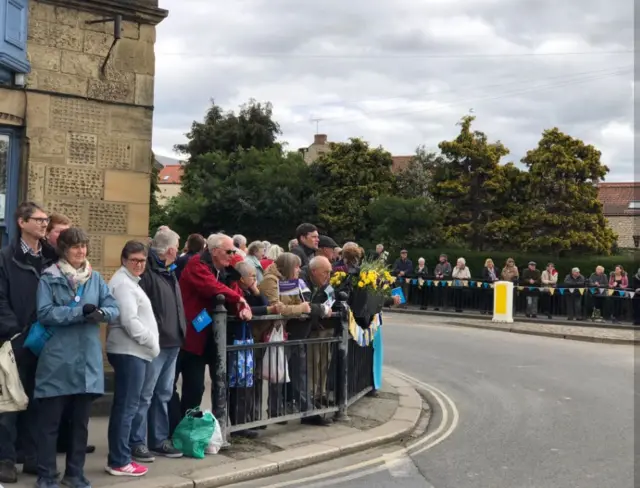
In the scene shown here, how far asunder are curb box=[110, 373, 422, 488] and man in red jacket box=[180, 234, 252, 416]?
935mm

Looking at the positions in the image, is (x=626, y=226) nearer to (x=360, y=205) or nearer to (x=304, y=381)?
(x=360, y=205)

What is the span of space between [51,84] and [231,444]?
14.3 ft

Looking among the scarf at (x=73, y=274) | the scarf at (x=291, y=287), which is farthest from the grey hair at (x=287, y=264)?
the scarf at (x=73, y=274)

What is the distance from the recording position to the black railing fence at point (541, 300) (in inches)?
848

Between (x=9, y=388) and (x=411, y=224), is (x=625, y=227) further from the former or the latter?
(x=9, y=388)

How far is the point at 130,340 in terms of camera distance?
5918mm

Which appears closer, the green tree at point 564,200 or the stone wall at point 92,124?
the stone wall at point 92,124

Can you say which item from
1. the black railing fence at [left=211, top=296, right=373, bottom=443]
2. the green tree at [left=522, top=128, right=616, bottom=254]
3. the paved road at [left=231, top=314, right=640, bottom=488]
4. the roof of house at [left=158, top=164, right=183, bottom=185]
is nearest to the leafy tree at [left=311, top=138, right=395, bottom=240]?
the green tree at [left=522, top=128, right=616, bottom=254]

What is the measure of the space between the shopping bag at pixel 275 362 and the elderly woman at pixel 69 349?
2.04 metres

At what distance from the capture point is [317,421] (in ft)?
26.6

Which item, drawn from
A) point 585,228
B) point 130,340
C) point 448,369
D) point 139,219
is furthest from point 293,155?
point 130,340

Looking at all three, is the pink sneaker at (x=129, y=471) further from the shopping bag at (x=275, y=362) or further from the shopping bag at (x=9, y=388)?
the shopping bag at (x=275, y=362)

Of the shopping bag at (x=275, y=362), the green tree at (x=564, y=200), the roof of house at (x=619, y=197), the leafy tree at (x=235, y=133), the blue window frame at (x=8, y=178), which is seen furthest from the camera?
the roof of house at (x=619, y=197)

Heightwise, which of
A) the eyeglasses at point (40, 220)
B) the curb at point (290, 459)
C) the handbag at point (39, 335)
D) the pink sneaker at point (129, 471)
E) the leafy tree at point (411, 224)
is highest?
the leafy tree at point (411, 224)
